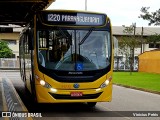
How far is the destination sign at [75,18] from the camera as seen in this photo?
1281 centimetres

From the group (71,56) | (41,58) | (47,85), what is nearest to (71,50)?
(71,56)

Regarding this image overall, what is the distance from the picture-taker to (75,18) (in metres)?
12.9

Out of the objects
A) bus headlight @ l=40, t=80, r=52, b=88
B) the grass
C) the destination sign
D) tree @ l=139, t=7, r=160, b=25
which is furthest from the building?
bus headlight @ l=40, t=80, r=52, b=88

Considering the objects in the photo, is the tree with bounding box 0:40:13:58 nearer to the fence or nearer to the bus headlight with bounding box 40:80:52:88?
the fence

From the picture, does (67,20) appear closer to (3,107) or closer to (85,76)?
(85,76)

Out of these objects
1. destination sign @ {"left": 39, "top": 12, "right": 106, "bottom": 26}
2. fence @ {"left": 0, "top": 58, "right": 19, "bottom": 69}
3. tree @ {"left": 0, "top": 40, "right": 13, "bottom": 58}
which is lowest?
fence @ {"left": 0, "top": 58, "right": 19, "bottom": 69}

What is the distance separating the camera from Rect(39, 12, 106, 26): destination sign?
12.8m

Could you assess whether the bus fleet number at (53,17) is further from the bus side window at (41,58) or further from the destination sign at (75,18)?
the bus side window at (41,58)

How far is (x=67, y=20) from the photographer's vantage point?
12.9m

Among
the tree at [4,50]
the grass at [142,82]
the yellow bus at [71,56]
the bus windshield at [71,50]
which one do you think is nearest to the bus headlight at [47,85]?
the yellow bus at [71,56]

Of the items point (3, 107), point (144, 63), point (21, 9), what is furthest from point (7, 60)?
point (3, 107)

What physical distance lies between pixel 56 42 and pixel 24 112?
2424 mm

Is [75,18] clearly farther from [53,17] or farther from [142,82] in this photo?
[142,82]

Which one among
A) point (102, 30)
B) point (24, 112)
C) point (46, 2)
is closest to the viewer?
point (24, 112)
